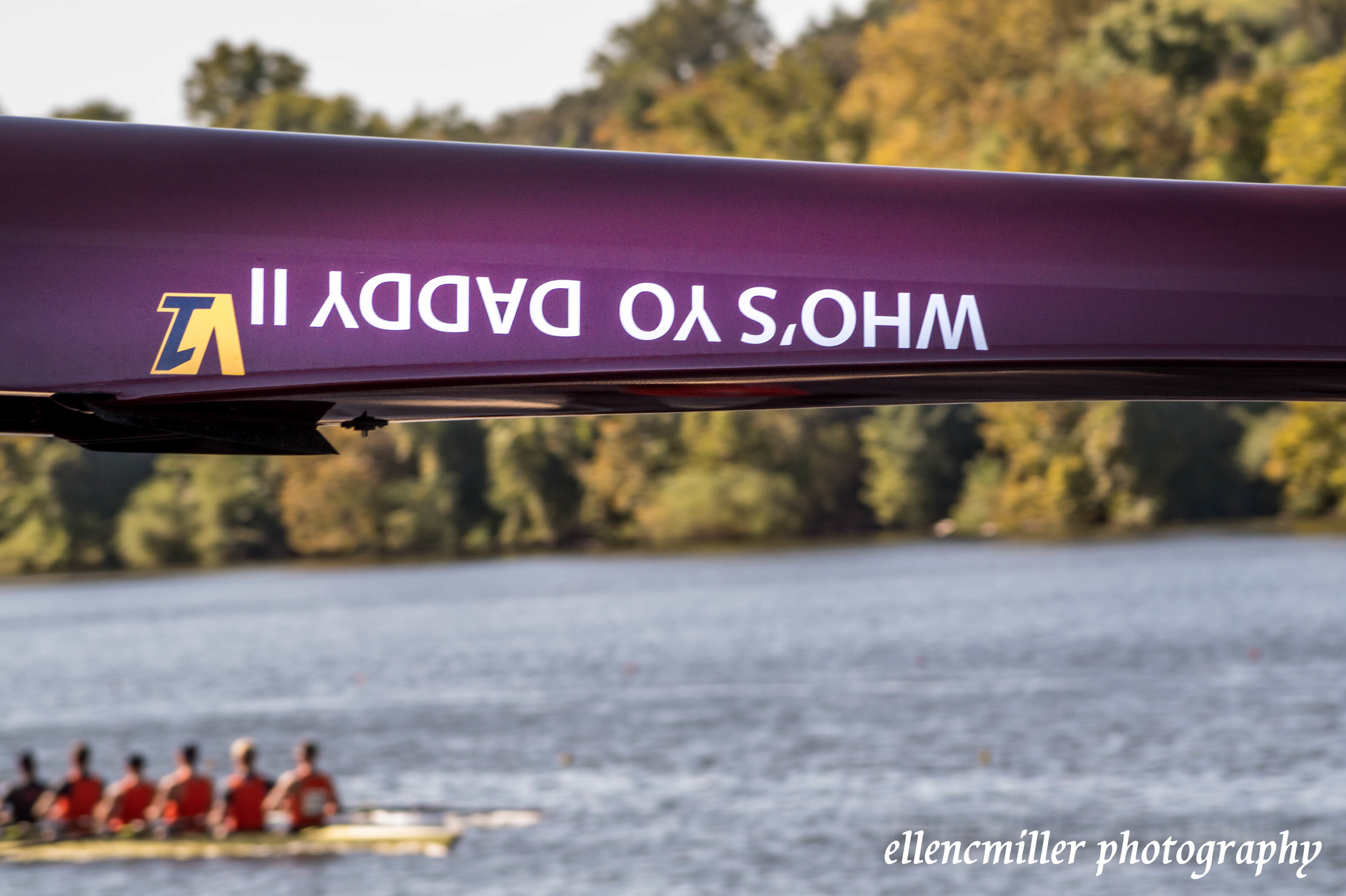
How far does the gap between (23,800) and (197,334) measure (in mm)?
21182

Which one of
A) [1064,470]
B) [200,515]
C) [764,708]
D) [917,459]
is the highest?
[917,459]

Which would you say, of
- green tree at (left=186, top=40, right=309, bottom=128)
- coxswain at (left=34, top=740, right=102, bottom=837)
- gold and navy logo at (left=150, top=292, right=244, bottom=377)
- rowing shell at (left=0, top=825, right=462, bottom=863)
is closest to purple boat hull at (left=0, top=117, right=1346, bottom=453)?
gold and navy logo at (left=150, top=292, right=244, bottom=377)

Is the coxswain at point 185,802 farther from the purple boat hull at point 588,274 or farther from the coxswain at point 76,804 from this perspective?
the purple boat hull at point 588,274

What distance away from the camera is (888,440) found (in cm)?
6531

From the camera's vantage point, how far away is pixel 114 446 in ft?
7.56

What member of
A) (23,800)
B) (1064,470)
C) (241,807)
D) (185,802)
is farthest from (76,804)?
(1064,470)

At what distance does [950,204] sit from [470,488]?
74.2 m

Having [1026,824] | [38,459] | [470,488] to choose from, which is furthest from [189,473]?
[1026,824]

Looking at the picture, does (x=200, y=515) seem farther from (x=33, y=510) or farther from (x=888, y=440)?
(x=888, y=440)

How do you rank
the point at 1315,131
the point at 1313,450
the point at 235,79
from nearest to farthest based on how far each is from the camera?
the point at 1315,131 < the point at 1313,450 < the point at 235,79

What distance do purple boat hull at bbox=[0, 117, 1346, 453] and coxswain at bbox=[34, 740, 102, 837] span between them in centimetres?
2080

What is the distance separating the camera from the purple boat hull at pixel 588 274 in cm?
197

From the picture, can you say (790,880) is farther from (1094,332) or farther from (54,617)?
(54,617)

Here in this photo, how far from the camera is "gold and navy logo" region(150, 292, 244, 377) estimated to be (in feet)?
6.46
